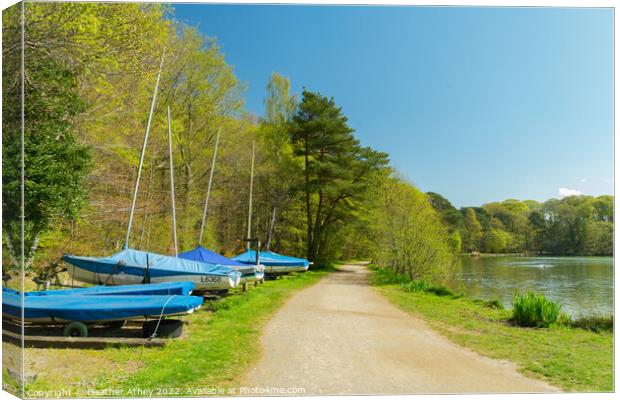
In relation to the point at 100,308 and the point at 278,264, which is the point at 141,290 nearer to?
the point at 100,308

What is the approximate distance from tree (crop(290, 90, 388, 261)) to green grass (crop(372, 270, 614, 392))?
1170 centimetres

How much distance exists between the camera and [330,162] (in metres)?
20.5

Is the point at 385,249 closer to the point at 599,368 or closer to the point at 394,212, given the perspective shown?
the point at 394,212

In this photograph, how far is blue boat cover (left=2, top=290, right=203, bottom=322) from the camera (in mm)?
4738

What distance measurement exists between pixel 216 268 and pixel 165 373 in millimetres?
5484

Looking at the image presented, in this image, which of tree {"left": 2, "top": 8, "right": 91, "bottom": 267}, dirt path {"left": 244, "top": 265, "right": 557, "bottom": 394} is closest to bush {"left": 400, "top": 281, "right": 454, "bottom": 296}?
dirt path {"left": 244, "top": 265, "right": 557, "bottom": 394}

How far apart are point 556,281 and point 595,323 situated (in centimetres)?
790

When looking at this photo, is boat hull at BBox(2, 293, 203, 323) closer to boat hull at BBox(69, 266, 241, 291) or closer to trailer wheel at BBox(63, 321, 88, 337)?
Answer: trailer wheel at BBox(63, 321, 88, 337)

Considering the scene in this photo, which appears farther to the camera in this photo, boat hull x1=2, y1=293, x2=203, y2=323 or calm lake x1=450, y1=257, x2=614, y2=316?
calm lake x1=450, y1=257, x2=614, y2=316

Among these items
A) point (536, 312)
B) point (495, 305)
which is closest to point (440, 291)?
point (495, 305)

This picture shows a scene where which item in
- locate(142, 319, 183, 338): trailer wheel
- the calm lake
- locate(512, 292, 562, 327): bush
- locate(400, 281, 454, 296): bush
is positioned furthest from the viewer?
locate(400, 281, 454, 296): bush

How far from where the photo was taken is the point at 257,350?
469 cm

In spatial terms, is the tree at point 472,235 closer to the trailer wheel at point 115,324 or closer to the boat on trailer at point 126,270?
the boat on trailer at point 126,270

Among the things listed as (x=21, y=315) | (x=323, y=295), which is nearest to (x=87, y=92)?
(x=21, y=315)
